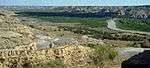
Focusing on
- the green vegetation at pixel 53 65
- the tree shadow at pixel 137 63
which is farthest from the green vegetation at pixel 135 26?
the green vegetation at pixel 53 65

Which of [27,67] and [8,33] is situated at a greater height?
[8,33]

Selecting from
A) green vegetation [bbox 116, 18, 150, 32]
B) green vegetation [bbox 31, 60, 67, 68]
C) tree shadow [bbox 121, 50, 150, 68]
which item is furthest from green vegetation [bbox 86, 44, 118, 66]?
green vegetation [bbox 116, 18, 150, 32]

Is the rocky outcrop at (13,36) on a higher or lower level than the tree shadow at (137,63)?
higher

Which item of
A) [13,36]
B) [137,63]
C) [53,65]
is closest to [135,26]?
[137,63]

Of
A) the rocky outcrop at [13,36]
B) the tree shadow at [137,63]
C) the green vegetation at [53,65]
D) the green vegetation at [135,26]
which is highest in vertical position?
the rocky outcrop at [13,36]

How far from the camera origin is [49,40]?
2155cm

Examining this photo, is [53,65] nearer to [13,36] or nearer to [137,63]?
[13,36]

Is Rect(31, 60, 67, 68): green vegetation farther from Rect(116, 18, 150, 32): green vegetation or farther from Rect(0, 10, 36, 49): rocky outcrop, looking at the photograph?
Rect(116, 18, 150, 32): green vegetation

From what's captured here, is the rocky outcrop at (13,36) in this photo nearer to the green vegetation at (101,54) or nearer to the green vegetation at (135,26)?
the green vegetation at (101,54)

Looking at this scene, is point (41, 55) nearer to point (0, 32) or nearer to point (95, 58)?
point (0, 32)

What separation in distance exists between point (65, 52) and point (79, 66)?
3.76 ft

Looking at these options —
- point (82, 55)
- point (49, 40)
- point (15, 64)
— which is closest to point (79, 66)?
point (82, 55)

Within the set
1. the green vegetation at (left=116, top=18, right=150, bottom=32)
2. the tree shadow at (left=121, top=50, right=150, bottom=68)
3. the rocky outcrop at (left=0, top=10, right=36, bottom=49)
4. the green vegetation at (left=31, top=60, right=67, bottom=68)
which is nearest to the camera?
the rocky outcrop at (left=0, top=10, right=36, bottom=49)

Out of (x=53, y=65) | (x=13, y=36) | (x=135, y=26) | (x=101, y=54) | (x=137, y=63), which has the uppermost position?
(x=13, y=36)
